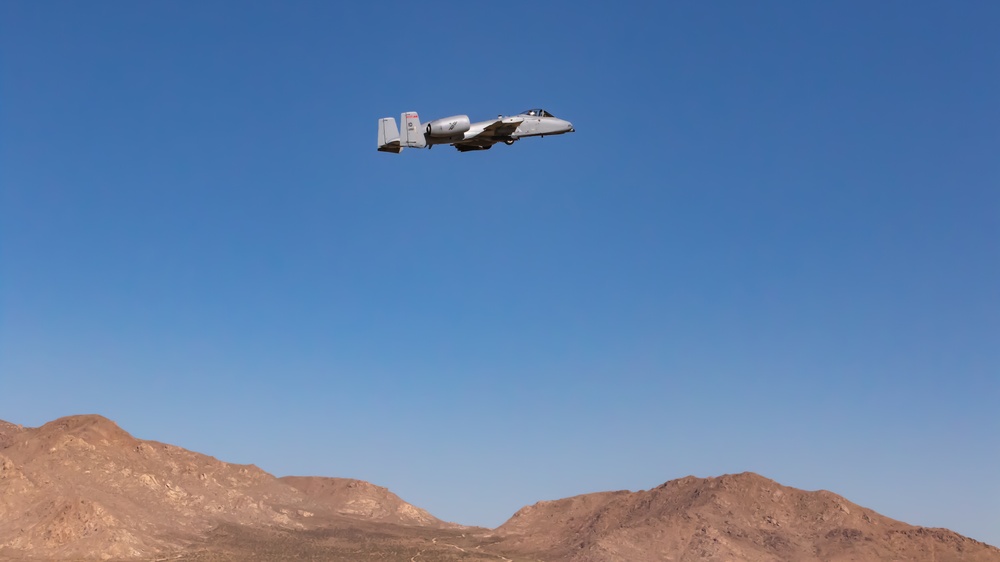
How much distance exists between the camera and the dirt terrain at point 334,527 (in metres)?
152

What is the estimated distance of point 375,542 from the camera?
170250 mm

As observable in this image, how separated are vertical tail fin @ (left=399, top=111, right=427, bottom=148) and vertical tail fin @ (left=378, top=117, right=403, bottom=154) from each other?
58cm

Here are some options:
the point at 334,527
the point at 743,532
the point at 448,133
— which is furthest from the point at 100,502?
the point at 448,133

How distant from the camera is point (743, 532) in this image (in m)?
176

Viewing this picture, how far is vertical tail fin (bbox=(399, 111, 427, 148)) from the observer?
230 feet

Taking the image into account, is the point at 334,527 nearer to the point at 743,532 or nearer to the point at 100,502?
the point at 100,502

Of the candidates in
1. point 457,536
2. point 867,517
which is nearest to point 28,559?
point 457,536

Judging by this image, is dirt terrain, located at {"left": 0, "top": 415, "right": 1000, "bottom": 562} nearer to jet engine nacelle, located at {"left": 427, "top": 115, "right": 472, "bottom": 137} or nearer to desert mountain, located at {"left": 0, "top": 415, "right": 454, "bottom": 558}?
desert mountain, located at {"left": 0, "top": 415, "right": 454, "bottom": 558}

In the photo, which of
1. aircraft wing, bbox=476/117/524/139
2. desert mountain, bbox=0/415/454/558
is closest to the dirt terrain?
desert mountain, bbox=0/415/454/558

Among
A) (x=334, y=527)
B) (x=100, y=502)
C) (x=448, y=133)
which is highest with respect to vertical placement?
(x=448, y=133)

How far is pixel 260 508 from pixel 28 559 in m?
60.2

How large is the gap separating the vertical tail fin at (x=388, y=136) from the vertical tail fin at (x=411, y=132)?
0.58 metres

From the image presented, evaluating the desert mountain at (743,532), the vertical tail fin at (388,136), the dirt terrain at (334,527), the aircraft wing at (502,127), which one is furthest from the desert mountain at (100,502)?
the aircraft wing at (502,127)

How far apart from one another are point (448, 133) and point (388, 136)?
5396 mm
